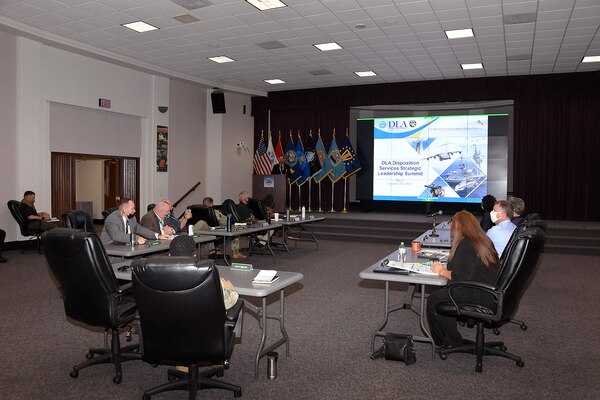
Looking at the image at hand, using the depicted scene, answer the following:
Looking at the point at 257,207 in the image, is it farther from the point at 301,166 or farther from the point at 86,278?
the point at 86,278

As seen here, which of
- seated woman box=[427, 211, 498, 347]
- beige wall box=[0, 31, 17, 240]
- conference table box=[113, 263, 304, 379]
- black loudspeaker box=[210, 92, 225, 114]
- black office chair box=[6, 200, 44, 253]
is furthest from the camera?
black loudspeaker box=[210, 92, 225, 114]

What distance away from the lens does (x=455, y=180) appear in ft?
46.9

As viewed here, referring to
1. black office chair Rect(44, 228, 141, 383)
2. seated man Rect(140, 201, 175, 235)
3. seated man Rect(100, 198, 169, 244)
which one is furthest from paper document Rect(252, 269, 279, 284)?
seated man Rect(140, 201, 175, 235)

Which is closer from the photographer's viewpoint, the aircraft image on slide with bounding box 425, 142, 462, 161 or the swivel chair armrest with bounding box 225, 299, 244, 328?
the swivel chair armrest with bounding box 225, 299, 244, 328

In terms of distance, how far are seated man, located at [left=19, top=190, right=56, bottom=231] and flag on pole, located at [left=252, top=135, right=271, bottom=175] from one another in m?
7.12

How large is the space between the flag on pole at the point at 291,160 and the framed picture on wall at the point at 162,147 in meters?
3.88

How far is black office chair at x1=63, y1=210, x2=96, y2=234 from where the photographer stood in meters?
5.34

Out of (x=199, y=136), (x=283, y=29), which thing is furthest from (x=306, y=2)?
(x=199, y=136)

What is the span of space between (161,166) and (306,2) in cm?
682

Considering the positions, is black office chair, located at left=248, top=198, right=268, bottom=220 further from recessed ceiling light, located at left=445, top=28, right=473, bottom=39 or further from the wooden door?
the wooden door

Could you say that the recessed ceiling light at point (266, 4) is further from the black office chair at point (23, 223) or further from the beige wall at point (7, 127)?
the black office chair at point (23, 223)

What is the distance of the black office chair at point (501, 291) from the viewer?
12.0 feet

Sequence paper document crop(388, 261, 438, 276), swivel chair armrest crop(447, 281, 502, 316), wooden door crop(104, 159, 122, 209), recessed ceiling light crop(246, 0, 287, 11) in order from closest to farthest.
→ swivel chair armrest crop(447, 281, 502, 316) → paper document crop(388, 261, 438, 276) → recessed ceiling light crop(246, 0, 287, 11) → wooden door crop(104, 159, 122, 209)

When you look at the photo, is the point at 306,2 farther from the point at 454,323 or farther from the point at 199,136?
the point at 199,136
